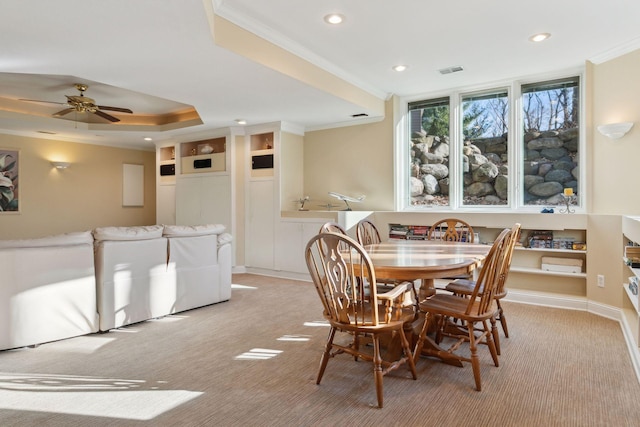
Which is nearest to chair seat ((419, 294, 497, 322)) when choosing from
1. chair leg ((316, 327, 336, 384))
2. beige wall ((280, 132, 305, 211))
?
chair leg ((316, 327, 336, 384))

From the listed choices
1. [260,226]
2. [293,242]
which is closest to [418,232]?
[293,242]

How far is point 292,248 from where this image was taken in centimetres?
552

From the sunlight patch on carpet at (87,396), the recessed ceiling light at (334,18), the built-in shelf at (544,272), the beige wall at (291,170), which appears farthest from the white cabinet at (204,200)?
the built-in shelf at (544,272)

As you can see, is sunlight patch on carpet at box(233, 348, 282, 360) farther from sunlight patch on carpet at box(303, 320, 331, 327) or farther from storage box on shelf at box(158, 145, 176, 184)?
storage box on shelf at box(158, 145, 176, 184)

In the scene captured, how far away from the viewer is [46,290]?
2.88 m

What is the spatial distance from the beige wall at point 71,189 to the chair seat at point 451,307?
23.2ft

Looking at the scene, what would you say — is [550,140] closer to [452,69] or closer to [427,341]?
[452,69]

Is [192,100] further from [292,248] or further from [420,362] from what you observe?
[420,362]

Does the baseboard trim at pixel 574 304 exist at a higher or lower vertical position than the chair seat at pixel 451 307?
lower

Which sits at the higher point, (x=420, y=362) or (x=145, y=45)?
(x=145, y=45)

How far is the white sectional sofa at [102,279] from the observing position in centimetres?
277

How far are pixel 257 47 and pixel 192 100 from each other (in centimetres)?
155

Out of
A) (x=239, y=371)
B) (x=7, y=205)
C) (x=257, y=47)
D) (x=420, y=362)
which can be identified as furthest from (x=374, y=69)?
(x=7, y=205)

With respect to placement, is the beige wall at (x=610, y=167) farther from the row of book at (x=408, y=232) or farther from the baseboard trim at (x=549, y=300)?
the row of book at (x=408, y=232)
